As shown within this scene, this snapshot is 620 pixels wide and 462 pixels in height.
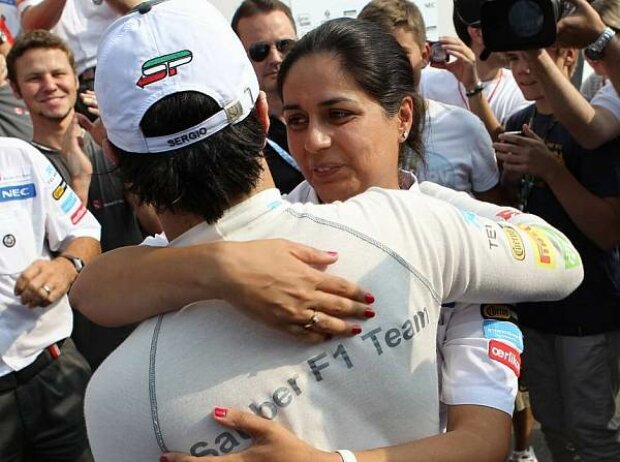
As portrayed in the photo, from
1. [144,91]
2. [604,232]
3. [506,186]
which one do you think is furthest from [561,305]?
[144,91]

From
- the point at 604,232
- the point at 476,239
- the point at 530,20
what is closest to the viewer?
the point at 476,239

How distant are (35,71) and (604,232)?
8.35 feet

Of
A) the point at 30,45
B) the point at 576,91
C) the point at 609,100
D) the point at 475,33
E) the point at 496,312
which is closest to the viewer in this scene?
the point at 496,312

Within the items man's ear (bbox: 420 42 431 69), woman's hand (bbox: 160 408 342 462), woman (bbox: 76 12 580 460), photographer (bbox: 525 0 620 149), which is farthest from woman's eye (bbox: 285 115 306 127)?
man's ear (bbox: 420 42 431 69)

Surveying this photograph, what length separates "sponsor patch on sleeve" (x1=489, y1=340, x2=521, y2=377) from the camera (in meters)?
1.35

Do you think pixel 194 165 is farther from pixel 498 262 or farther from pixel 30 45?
pixel 30 45

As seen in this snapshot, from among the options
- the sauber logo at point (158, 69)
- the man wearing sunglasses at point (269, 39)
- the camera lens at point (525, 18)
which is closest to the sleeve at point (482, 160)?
the camera lens at point (525, 18)

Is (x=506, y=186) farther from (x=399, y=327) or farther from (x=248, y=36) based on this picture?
(x=399, y=327)

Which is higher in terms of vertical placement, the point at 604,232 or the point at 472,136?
the point at 472,136

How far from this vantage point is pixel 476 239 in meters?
1.18

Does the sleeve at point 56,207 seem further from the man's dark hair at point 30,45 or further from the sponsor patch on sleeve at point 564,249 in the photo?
the sponsor patch on sleeve at point 564,249

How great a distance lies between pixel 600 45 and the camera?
8.36 feet

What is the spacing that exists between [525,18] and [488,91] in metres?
1.45

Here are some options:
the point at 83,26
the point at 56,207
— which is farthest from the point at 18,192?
the point at 83,26
